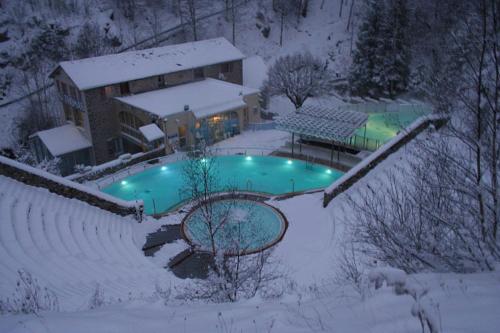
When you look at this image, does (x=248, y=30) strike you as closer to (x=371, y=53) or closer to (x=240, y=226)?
(x=371, y=53)

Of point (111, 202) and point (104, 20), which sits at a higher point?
point (104, 20)

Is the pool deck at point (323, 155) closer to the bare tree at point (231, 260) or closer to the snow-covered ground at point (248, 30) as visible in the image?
the bare tree at point (231, 260)

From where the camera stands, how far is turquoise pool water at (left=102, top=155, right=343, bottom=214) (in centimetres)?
2202

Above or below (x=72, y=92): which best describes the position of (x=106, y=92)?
below

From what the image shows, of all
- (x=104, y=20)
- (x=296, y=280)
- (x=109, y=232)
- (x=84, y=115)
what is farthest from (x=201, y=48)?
(x=296, y=280)

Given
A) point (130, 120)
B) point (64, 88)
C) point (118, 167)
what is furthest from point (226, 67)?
point (118, 167)

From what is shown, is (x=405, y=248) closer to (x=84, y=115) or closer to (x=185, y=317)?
(x=185, y=317)

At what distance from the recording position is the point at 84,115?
98.5ft

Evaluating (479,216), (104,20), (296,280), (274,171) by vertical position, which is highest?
(104,20)

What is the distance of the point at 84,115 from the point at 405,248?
27.9 metres

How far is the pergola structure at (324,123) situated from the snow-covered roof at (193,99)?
5712 mm

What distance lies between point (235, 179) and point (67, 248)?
12.0 metres

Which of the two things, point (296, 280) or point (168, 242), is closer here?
point (296, 280)

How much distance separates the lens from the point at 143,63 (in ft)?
105
